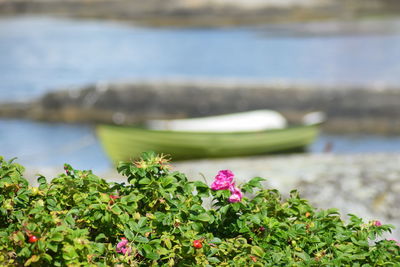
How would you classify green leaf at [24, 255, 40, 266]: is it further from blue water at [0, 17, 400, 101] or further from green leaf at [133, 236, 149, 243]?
blue water at [0, 17, 400, 101]

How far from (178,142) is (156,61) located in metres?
16.4

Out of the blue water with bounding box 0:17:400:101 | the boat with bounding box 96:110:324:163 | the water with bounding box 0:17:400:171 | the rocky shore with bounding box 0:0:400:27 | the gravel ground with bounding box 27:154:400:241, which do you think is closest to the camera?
the gravel ground with bounding box 27:154:400:241

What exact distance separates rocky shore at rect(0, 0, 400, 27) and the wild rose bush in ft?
139

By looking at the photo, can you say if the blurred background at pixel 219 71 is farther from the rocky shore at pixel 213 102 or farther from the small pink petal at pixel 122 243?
the small pink petal at pixel 122 243

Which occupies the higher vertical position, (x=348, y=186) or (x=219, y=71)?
(x=219, y=71)

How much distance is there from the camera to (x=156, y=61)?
90.7 feet

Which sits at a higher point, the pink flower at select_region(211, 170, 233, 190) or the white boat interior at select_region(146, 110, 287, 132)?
the white boat interior at select_region(146, 110, 287, 132)

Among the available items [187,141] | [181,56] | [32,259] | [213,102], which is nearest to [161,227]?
[32,259]

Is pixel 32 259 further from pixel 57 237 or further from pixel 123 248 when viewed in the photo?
pixel 123 248

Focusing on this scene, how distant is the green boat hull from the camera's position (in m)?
11.6

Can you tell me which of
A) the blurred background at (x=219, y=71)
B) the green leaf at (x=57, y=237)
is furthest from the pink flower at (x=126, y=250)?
the blurred background at (x=219, y=71)

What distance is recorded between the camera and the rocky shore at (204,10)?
4606cm

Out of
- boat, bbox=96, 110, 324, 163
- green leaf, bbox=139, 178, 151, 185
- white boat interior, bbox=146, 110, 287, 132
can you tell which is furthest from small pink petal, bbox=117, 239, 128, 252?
white boat interior, bbox=146, 110, 287, 132

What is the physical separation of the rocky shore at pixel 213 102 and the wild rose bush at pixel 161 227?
45.8 ft
